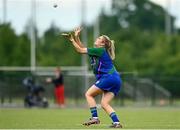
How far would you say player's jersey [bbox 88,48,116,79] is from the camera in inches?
816

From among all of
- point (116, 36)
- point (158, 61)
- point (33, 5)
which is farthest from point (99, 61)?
point (116, 36)

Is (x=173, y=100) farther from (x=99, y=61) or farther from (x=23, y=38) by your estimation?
(x=99, y=61)

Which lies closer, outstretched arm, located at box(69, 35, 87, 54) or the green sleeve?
outstretched arm, located at box(69, 35, 87, 54)

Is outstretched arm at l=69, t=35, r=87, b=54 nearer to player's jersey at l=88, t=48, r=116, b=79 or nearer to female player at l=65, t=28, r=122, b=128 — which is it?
female player at l=65, t=28, r=122, b=128

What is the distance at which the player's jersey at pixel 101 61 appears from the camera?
68.0 feet

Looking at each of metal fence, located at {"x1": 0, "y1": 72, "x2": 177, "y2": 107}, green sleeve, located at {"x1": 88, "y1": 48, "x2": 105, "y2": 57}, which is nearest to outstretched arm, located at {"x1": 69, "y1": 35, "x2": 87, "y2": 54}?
green sleeve, located at {"x1": 88, "y1": 48, "x2": 105, "y2": 57}

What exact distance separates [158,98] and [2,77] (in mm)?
9078

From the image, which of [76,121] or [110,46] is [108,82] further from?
[76,121]

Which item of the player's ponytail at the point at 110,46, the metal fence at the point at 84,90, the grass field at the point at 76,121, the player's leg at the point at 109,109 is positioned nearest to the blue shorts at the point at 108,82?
the player's leg at the point at 109,109

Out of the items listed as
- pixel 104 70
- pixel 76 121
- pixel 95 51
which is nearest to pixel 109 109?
pixel 104 70

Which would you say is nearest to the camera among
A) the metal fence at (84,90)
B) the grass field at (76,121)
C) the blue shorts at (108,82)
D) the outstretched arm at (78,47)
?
the outstretched arm at (78,47)

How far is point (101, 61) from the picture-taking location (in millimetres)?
20891

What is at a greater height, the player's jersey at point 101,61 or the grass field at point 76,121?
the player's jersey at point 101,61

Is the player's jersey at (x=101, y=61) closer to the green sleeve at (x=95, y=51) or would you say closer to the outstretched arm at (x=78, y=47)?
the green sleeve at (x=95, y=51)
